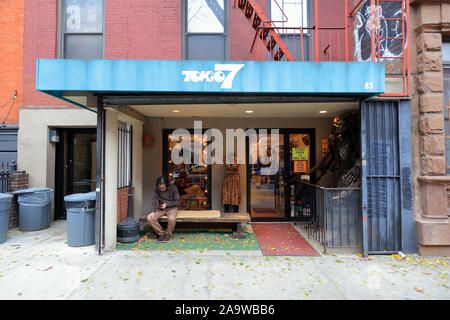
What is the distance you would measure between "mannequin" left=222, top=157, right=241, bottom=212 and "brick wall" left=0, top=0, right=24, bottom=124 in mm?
6433

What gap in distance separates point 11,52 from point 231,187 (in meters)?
7.65

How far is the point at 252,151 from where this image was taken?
7527 mm

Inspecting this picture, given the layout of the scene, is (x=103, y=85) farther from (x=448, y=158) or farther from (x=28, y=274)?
(x=448, y=158)

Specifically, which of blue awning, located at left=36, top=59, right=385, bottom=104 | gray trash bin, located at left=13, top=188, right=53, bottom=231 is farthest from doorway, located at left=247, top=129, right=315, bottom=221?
gray trash bin, located at left=13, top=188, right=53, bottom=231

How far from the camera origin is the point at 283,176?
7.54 meters

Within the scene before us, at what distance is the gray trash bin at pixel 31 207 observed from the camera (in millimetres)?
6285

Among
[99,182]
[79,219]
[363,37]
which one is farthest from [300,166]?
[79,219]

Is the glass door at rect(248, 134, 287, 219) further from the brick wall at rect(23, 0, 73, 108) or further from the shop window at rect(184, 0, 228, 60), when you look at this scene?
the brick wall at rect(23, 0, 73, 108)

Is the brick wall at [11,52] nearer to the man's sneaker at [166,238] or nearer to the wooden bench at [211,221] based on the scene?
the wooden bench at [211,221]

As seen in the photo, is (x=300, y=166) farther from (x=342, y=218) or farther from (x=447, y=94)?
(x=447, y=94)

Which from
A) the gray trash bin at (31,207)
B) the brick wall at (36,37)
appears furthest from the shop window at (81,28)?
the gray trash bin at (31,207)

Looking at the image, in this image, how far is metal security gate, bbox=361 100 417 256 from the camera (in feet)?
→ 15.9
